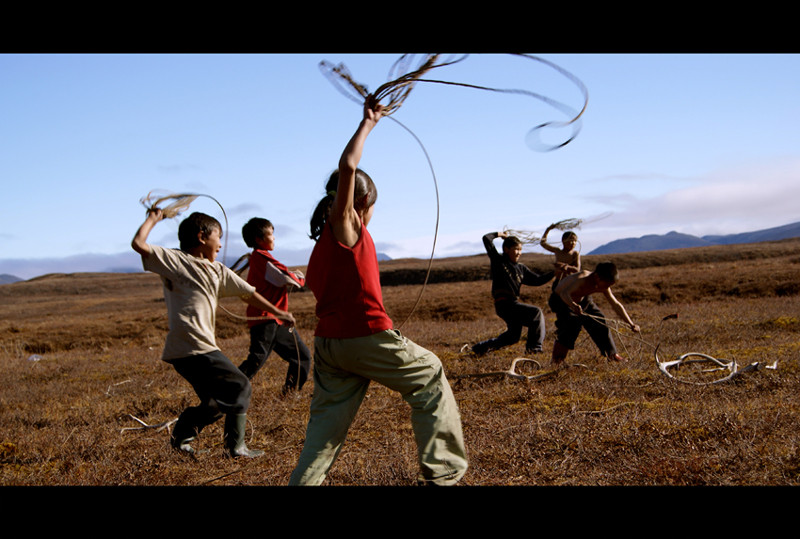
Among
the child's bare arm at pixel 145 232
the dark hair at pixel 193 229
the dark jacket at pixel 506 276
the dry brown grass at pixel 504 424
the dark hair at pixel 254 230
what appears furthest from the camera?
the dark jacket at pixel 506 276

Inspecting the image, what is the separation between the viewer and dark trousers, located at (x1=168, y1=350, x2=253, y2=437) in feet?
14.4

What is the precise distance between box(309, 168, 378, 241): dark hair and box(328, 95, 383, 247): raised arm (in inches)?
2.7

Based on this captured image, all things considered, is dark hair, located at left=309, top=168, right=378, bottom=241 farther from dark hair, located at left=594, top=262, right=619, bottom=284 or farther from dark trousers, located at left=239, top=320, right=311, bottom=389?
dark hair, located at left=594, top=262, right=619, bottom=284

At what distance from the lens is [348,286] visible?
303 centimetres

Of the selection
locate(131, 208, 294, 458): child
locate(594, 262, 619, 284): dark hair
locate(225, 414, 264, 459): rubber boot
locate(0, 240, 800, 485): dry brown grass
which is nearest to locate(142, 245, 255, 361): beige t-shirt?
locate(131, 208, 294, 458): child

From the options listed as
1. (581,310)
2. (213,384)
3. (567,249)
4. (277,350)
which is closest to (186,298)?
(213,384)

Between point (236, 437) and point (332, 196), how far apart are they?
2455 millimetres

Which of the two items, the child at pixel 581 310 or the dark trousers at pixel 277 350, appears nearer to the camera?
the dark trousers at pixel 277 350

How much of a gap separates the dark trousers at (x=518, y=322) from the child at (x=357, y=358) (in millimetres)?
5021

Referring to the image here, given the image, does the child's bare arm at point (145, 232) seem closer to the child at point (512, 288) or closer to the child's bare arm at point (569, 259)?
the child at point (512, 288)

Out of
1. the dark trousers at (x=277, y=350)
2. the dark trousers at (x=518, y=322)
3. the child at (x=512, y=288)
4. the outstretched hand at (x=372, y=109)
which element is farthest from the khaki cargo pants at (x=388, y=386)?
the dark trousers at (x=518, y=322)

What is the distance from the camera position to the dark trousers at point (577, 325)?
7.41 metres
